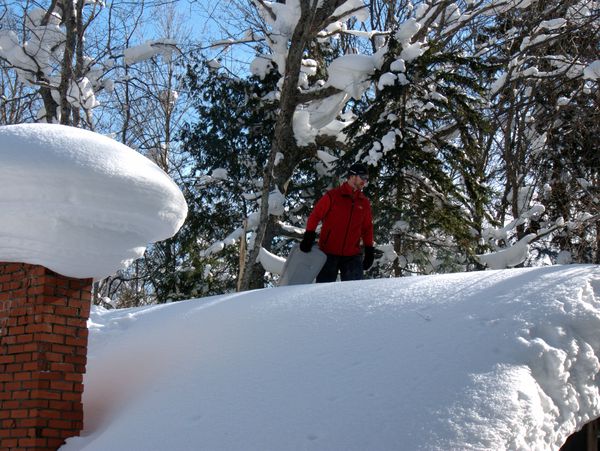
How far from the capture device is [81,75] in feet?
41.4

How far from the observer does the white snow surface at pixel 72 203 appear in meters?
4.50

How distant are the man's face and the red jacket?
76mm

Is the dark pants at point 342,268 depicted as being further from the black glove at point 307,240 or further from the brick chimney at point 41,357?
the brick chimney at point 41,357

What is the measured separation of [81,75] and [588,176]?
8.75 m

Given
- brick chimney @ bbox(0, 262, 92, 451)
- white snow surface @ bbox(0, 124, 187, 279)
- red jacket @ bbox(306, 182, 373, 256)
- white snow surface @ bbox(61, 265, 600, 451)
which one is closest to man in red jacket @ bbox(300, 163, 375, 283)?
red jacket @ bbox(306, 182, 373, 256)

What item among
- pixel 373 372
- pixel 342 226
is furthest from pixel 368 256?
pixel 373 372

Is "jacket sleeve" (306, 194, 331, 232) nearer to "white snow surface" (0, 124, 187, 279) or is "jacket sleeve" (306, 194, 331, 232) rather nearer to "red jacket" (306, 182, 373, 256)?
"red jacket" (306, 182, 373, 256)

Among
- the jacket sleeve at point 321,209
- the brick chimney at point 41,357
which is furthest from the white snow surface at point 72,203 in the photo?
the jacket sleeve at point 321,209

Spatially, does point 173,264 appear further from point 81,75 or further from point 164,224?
point 164,224

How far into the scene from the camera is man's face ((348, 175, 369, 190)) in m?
6.98

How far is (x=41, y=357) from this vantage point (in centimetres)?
446

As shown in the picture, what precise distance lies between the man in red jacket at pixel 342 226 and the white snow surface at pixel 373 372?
6.24ft

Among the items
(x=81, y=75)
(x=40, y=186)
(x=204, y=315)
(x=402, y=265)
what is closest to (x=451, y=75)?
(x=402, y=265)

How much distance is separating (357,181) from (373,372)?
130 inches
